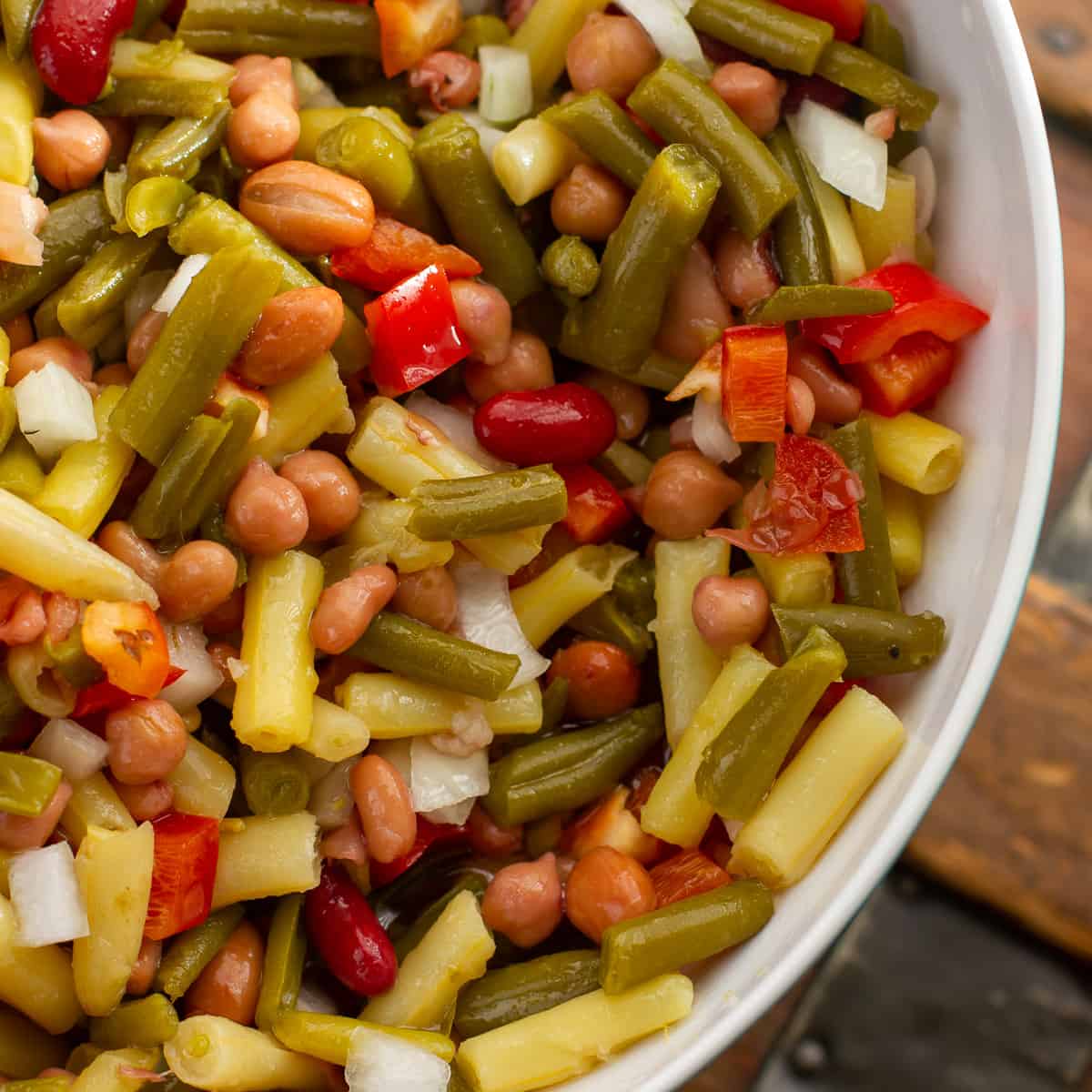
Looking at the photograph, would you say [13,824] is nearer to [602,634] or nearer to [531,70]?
[602,634]

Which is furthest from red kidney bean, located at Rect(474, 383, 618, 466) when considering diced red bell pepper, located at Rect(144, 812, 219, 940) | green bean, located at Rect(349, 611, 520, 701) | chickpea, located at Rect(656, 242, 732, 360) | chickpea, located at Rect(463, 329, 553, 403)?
diced red bell pepper, located at Rect(144, 812, 219, 940)

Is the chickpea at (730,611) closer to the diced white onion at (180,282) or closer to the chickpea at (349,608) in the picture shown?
the chickpea at (349,608)

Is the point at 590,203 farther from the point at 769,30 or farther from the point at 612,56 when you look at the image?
the point at 769,30

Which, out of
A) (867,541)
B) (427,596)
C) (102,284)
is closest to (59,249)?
(102,284)

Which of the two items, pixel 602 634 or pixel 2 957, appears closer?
pixel 2 957

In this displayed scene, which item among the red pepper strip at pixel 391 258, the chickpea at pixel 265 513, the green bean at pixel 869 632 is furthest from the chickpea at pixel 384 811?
the red pepper strip at pixel 391 258

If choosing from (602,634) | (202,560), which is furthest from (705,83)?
(202,560)
